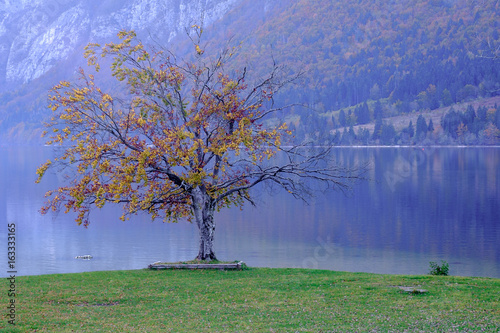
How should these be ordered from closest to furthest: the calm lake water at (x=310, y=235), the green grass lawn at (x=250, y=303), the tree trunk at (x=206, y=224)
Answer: the green grass lawn at (x=250, y=303), the tree trunk at (x=206, y=224), the calm lake water at (x=310, y=235)

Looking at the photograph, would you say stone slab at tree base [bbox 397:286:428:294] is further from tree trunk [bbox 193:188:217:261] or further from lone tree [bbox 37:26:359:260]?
tree trunk [bbox 193:188:217:261]

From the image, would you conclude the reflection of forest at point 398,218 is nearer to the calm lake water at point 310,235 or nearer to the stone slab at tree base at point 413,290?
the calm lake water at point 310,235

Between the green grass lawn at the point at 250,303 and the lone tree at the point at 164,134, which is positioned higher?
the lone tree at the point at 164,134

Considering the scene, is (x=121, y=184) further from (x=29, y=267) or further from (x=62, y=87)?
(x=29, y=267)

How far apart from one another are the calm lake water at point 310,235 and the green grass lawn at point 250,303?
18.1 m

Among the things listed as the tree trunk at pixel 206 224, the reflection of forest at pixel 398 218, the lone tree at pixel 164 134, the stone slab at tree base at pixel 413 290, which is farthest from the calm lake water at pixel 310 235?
the stone slab at tree base at pixel 413 290

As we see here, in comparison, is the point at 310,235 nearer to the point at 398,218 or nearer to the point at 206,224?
the point at 398,218

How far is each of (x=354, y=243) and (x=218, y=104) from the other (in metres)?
28.9

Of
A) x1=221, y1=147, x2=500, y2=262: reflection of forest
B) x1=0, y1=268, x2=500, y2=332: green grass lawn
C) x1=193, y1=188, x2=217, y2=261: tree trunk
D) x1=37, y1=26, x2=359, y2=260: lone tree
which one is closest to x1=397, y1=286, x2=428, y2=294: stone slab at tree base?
x1=0, y1=268, x2=500, y2=332: green grass lawn

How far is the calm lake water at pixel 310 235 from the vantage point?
46.9 metres

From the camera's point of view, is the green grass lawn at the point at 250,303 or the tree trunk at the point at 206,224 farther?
the tree trunk at the point at 206,224

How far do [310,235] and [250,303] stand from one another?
40.4 meters

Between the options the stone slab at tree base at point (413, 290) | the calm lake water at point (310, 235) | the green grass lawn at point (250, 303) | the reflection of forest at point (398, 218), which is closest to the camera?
the green grass lawn at point (250, 303)

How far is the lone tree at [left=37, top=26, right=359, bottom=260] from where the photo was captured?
2783 centimetres
